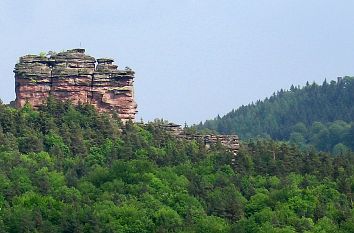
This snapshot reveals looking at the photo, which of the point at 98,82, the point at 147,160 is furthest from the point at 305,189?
the point at 98,82

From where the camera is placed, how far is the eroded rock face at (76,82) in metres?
87.0

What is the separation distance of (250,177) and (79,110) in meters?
12.4

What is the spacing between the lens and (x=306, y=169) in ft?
282

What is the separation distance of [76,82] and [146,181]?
11.1 meters

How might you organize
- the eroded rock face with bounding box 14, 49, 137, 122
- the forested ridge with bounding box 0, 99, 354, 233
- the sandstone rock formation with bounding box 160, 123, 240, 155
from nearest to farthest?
the forested ridge with bounding box 0, 99, 354, 233, the eroded rock face with bounding box 14, 49, 137, 122, the sandstone rock formation with bounding box 160, 123, 240, 155

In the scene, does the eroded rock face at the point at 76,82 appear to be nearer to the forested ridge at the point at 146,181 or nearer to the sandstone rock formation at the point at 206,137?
the forested ridge at the point at 146,181

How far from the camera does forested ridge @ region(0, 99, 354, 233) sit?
71438 millimetres

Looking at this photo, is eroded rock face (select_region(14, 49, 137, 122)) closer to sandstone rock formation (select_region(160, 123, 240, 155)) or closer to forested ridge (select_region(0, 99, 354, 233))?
forested ridge (select_region(0, 99, 354, 233))

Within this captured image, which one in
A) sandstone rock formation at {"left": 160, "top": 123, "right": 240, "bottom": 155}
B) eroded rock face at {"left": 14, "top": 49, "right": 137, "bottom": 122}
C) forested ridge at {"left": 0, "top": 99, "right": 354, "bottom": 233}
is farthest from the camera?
sandstone rock formation at {"left": 160, "top": 123, "right": 240, "bottom": 155}

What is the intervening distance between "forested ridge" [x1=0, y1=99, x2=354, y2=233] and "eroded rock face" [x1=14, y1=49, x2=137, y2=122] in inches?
42.0

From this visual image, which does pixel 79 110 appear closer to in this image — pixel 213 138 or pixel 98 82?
pixel 98 82

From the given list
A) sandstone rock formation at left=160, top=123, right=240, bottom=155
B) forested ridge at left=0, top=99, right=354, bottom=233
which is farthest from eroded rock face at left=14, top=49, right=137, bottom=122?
sandstone rock formation at left=160, top=123, right=240, bottom=155

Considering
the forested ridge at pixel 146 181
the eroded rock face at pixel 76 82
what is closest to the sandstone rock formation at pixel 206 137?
the forested ridge at pixel 146 181

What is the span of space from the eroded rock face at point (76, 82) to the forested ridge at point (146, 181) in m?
1.07
